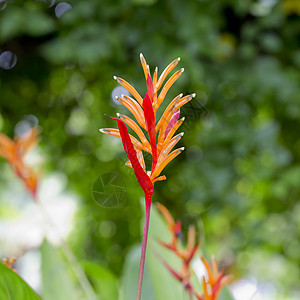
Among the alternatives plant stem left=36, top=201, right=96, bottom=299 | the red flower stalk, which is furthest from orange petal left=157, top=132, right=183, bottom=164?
plant stem left=36, top=201, right=96, bottom=299

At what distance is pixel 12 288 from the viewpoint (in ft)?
0.71

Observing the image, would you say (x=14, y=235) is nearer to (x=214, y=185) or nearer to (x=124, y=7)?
(x=214, y=185)

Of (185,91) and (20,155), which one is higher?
(20,155)

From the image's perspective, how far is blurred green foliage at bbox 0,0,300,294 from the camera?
0.94m

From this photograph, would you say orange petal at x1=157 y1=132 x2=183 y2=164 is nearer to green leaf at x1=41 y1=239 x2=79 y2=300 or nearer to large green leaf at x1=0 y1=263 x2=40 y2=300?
large green leaf at x1=0 y1=263 x2=40 y2=300

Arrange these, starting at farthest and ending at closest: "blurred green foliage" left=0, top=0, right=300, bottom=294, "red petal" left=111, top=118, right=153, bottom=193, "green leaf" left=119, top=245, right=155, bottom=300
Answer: "blurred green foliage" left=0, top=0, right=300, bottom=294, "green leaf" left=119, top=245, right=155, bottom=300, "red petal" left=111, top=118, right=153, bottom=193

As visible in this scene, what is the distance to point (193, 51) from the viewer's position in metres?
0.91

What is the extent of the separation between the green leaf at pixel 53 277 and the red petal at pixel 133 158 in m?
0.25

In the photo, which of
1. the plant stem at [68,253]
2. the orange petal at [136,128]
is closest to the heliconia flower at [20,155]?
the plant stem at [68,253]

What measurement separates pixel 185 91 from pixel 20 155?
0.65m

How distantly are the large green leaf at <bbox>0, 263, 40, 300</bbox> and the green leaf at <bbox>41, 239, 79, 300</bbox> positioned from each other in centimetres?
16

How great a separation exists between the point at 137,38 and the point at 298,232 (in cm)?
92

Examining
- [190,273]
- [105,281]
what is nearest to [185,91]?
[105,281]

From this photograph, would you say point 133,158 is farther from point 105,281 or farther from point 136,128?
point 105,281
